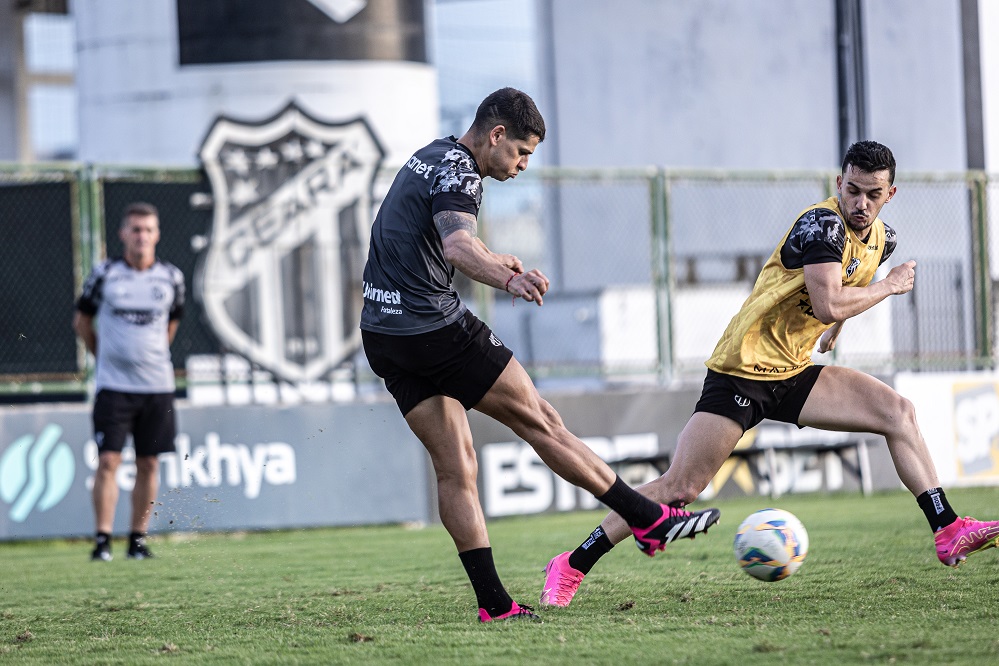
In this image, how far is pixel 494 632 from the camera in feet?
17.6

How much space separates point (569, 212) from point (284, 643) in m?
14.0

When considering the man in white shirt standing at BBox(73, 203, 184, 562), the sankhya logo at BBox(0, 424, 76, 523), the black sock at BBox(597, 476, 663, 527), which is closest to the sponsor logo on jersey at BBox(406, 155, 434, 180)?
the black sock at BBox(597, 476, 663, 527)

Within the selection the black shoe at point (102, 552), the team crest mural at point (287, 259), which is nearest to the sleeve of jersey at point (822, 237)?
the black shoe at point (102, 552)

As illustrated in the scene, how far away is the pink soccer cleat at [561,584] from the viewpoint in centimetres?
617

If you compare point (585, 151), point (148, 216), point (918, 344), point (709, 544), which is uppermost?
point (585, 151)

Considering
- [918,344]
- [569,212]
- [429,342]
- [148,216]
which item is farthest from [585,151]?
[429,342]

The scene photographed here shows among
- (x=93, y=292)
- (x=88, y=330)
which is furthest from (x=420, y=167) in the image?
(x=88, y=330)

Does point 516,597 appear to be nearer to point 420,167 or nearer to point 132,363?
point 420,167

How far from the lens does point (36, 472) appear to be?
11.3 meters

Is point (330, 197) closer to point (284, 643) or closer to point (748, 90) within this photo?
point (284, 643)

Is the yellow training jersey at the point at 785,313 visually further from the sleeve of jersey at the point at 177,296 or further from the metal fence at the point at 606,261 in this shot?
the metal fence at the point at 606,261

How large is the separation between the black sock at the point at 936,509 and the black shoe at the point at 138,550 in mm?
5685

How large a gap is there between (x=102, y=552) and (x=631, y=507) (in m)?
5.32

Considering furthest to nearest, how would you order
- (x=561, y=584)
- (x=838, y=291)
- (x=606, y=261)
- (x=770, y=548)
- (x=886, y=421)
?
(x=606, y=261) → (x=886, y=421) → (x=838, y=291) → (x=561, y=584) → (x=770, y=548)
